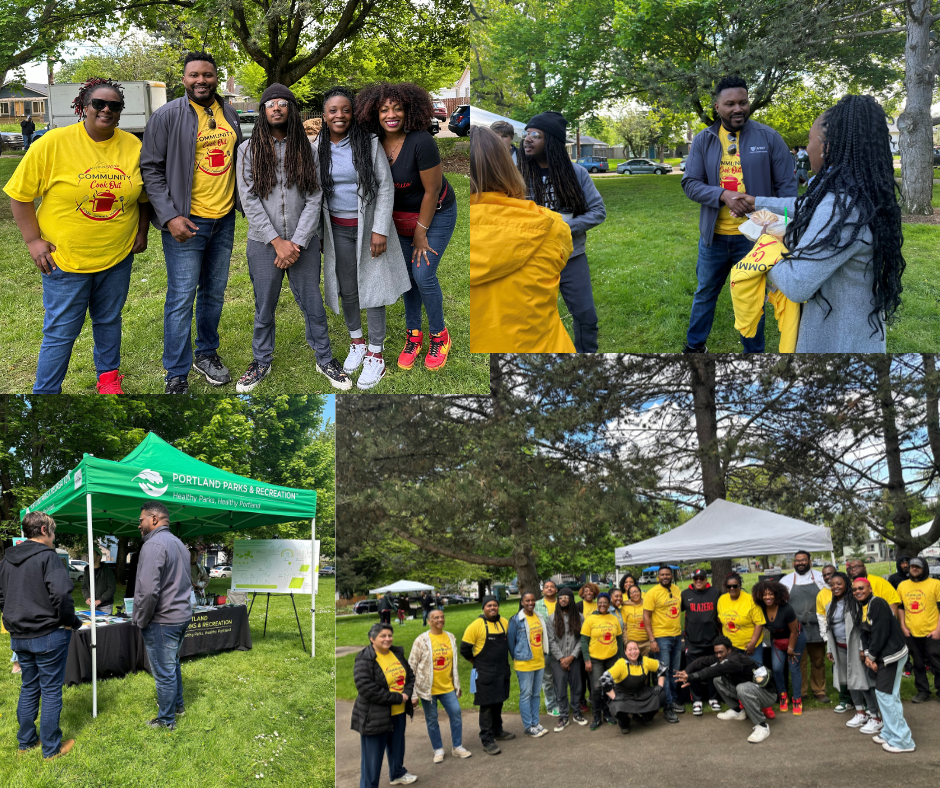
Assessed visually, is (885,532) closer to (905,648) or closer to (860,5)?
(905,648)

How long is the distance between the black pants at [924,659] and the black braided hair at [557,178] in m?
3.75

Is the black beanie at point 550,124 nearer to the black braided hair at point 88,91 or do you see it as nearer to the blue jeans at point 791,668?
the black braided hair at point 88,91

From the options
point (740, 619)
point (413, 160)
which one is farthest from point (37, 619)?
point (740, 619)

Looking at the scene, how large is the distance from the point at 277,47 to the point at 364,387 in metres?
7.40

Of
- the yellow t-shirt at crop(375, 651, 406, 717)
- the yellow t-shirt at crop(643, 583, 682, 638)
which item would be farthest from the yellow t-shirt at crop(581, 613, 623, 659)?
the yellow t-shirt at crop(375, 651, 406, 717)

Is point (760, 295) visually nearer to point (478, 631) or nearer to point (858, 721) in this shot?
point (478, 631)

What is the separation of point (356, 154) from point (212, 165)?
75 centimetres

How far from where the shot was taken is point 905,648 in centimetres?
413

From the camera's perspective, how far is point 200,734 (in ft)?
12.5

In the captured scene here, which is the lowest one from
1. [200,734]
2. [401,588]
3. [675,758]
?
[675,758]

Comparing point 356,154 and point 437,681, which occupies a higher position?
point 356,154

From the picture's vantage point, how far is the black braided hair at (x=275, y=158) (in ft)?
11.8

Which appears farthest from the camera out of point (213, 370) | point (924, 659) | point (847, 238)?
point (924, 659)

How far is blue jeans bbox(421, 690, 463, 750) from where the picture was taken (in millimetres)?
4059
